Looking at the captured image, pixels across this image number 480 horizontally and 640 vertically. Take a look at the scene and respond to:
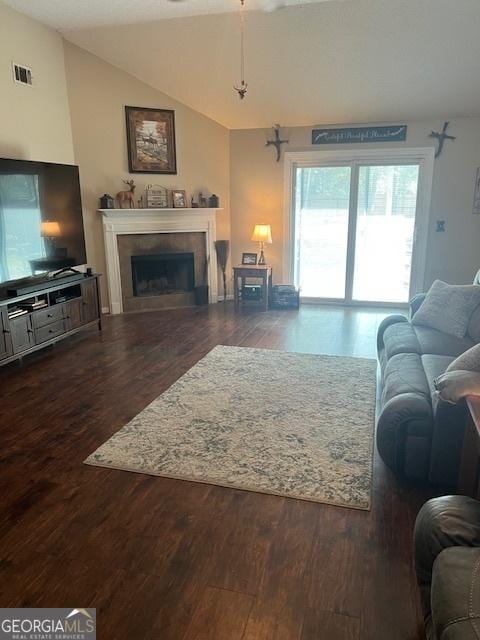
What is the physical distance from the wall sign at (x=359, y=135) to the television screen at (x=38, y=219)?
10.5 feet

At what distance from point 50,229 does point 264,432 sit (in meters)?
3.16

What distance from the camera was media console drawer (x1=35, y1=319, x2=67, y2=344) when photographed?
4.33 m

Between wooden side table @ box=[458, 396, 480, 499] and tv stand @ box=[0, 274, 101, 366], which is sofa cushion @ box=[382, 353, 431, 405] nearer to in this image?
wooden side table @ box=[458, 396, 480, 499]

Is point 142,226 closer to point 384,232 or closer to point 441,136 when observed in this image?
point 384,232

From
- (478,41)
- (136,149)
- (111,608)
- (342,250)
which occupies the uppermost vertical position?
(478,41)

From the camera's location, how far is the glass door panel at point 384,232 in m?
6.02

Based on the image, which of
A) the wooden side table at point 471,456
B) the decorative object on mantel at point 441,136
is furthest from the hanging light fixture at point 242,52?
the wooden side table at point 471,456

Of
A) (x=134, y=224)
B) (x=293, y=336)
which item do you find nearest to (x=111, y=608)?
(x=293, y=336)

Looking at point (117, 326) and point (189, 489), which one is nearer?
point (189, 489)

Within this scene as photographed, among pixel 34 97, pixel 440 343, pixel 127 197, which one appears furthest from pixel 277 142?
pixel 440 343

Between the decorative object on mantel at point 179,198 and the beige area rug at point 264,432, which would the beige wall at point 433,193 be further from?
the beige area rug at point 264,432

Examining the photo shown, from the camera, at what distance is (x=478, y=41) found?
4.28m

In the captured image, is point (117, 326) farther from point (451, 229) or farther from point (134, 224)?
point (451, 229)

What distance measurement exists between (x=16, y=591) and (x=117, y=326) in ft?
12.9
